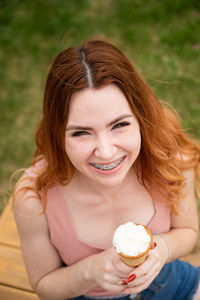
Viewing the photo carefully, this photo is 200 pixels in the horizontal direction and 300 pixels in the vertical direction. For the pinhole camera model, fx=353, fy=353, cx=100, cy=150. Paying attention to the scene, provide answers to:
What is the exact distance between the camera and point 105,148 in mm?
1797

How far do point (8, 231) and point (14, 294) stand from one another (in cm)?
58

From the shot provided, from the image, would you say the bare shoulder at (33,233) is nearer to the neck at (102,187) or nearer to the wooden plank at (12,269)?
the neck at (102,187)

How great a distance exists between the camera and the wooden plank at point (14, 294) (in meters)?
2.88

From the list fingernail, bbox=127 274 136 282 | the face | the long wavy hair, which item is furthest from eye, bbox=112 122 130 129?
fingernail, bbox=127 274 136 282

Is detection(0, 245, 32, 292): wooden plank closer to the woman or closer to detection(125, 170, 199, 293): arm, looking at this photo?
the woman

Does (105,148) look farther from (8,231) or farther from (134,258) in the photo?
(8,231)

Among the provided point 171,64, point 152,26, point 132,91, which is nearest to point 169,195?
point 132,91

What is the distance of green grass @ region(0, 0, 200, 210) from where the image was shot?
4875mm

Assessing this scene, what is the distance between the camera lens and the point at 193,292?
8.07ft

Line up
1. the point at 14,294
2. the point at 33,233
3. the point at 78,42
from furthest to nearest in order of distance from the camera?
the point at 78,42, the point at 14,294, the point at 33,233

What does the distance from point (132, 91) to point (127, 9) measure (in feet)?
14.4

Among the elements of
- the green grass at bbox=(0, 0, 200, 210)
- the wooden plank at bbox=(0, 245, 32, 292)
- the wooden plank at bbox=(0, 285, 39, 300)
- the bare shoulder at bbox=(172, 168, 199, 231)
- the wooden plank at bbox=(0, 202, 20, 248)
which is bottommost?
the wooden plank at bbox=(0, 285, 39, 300)

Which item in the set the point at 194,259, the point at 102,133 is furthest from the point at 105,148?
the point at 194,259

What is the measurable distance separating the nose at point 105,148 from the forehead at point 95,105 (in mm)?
111
